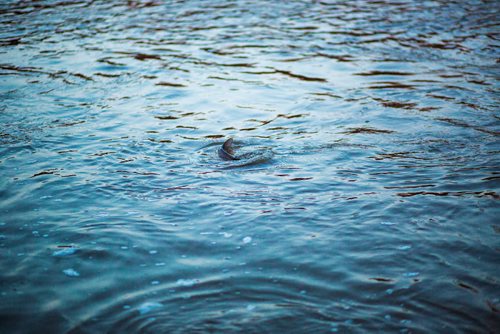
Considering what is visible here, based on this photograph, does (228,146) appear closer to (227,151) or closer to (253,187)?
(227,151)

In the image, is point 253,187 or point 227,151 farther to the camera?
point 227,151

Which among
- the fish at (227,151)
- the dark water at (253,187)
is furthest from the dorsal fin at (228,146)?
the dark water at (253,187)

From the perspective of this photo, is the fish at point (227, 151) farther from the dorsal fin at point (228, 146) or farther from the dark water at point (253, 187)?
the dark water at point (253, 187)

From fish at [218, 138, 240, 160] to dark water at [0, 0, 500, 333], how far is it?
0.45ft

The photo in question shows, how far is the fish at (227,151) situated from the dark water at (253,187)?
5.3 inches

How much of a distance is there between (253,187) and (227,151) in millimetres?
972

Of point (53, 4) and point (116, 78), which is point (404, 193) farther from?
point (53, 4)

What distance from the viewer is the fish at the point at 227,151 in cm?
600

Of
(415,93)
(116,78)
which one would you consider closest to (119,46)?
Answer: (116,78)

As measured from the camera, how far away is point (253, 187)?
209 inches

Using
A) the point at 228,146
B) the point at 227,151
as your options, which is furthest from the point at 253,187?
the point at 228,146

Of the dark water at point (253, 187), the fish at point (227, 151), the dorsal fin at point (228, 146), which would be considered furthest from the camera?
the dorsal fin at point (228, 146)

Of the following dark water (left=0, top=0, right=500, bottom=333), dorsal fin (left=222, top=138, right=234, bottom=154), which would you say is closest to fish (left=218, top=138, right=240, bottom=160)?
dorsal fin (left=222, top=138, right=234, bottom=154)

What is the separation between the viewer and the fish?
6000mm
